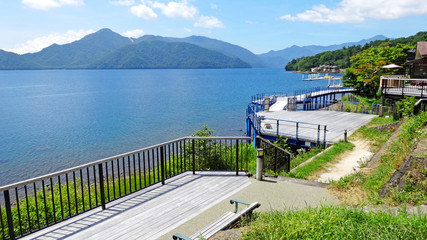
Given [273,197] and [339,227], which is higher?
[339,227]

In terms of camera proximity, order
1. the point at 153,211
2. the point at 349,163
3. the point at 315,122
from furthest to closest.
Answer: the point at 315,122 → the point at 349,163 → the point at 153,211

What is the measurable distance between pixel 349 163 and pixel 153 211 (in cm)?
930

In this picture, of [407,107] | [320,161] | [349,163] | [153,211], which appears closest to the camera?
[153,211]

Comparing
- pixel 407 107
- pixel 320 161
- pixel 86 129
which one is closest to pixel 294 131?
pixel 320 161

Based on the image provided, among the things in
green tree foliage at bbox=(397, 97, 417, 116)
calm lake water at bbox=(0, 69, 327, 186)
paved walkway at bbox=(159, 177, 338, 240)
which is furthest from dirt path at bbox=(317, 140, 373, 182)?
calm lake water at bbox=(0, 69, 327, 186)

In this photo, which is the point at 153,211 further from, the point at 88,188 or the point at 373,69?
the point at 373,69

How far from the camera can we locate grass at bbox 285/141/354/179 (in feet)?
33.3

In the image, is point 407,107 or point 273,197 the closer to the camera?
point 273,197

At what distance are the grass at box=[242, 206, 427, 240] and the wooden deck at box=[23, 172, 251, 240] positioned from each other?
2037 mm

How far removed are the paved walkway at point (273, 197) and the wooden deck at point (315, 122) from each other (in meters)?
9.27

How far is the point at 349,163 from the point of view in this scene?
12.2 m

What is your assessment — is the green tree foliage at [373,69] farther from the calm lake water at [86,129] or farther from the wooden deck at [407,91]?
the calm lake water at [86,129]

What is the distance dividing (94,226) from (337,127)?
57.5ft

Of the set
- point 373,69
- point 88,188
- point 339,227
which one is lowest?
point 88,188
